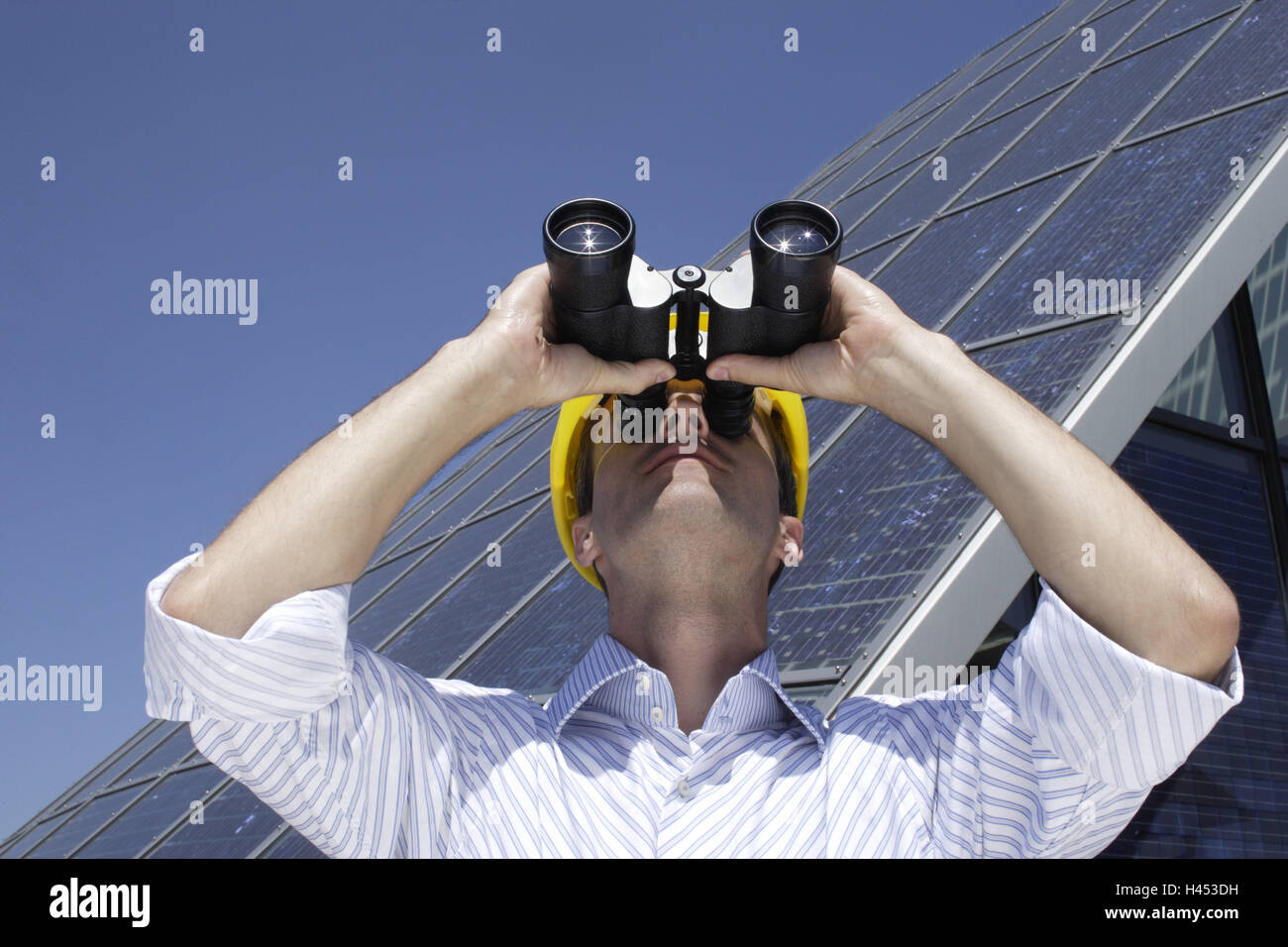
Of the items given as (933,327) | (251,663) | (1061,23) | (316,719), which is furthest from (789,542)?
(1061,23)

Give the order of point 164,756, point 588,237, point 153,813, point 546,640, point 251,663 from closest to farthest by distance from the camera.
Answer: point 251,663, point 588,237, point 546,640, point 153,813, point 164,756

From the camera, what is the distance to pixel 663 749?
260cm

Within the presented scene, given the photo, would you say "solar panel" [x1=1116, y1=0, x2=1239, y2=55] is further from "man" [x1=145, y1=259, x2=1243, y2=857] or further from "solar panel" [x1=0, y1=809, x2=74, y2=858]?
"solar panel" [x1=0, y1=809, x2=74, y2=858]

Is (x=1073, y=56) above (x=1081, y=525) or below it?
above

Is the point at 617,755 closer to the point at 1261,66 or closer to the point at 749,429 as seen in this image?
the point at 749,429

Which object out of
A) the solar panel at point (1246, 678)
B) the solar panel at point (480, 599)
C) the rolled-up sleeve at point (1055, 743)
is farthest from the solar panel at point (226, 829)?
the solar panel at point (1246, 678)

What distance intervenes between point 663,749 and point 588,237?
123 centimetres

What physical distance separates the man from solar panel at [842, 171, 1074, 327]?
2.42 meters

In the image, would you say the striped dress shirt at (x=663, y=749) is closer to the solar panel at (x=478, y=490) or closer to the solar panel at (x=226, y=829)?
the solar panel at (x=226, y=829)

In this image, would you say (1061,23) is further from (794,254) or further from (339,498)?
(339,498)

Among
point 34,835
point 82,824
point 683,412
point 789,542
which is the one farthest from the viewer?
point 34,835

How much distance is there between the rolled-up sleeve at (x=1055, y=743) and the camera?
2.07 m

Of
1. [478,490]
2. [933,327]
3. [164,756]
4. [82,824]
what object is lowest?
[82,824]

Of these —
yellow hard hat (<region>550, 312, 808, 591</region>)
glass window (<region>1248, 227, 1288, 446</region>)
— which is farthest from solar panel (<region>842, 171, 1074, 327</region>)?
yellow hard hat (<region>550, 312, 808, 591</region>)
